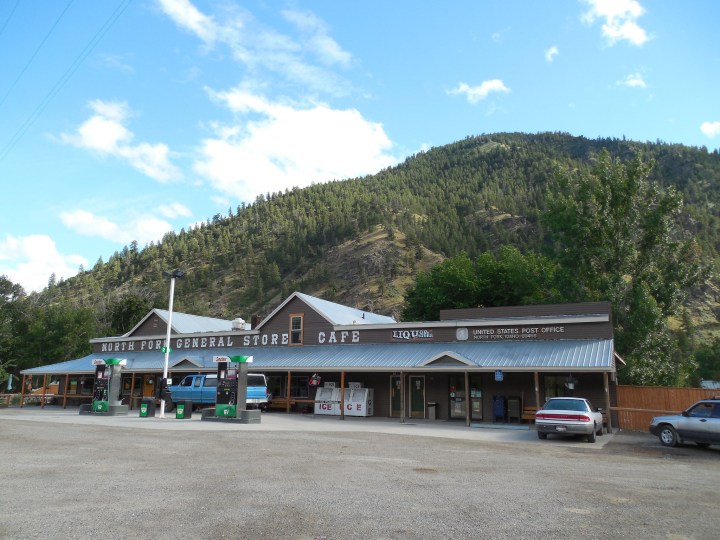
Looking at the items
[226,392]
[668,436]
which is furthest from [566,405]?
[226,392]

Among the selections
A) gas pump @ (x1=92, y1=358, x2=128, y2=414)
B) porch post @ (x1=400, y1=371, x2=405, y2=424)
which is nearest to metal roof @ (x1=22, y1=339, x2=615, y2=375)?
porch post @ (x1=400, y1=371, x2=405, y2=424)

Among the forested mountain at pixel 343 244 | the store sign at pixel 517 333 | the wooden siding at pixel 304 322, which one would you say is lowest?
the store sign at pixel 517 333

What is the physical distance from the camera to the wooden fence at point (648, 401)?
73.2ft

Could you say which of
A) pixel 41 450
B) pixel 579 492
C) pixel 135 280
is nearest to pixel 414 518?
pixel 579 492

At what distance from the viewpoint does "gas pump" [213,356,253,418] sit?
2398 cm

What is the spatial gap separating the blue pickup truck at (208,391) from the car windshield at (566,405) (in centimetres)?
1619

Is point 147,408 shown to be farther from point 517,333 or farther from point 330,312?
point 517,333

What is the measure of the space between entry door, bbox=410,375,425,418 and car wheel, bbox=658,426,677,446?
42.6 feet

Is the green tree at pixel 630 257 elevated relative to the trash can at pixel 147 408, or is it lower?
elevated

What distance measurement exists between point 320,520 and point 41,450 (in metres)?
9.94

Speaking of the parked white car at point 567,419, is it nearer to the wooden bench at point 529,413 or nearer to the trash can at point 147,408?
the wooden bench at point 529,413

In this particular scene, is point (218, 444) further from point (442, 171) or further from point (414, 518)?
point (442, 171)

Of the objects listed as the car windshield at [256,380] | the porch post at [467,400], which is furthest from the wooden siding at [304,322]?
the porch post at [467,400]

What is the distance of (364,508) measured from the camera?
7508 mm
